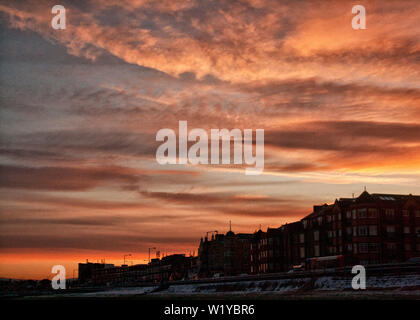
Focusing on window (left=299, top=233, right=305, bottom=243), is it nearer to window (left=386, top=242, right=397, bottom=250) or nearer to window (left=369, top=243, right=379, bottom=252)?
window (left=369, top=243, right=379, bottom=252)

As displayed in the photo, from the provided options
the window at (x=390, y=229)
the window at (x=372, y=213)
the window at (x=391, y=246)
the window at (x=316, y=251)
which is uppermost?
the window at (x=372, y=213)

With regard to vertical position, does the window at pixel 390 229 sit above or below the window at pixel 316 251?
above

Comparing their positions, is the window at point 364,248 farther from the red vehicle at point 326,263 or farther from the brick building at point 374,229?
the red vehicle at point 326,263

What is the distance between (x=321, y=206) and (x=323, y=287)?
80907 mm

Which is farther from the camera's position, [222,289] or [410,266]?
[222,289]

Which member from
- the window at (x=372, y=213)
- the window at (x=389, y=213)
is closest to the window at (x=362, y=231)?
the window at (x=372, y=213)

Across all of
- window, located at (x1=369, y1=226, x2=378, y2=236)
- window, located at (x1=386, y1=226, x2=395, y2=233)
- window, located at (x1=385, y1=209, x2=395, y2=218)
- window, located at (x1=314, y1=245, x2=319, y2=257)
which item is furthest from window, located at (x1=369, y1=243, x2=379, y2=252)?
window, located at (x1=314, y1=245, x2=319, y2=257)

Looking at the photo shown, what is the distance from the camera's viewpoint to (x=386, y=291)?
3880 inches

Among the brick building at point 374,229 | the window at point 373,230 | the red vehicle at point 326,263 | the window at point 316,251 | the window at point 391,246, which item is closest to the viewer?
the red vehicle at point 326,263

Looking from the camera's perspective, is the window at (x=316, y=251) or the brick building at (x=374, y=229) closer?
the brick building at (x=374, y=229)

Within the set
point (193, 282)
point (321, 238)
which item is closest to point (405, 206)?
point (321, 238)

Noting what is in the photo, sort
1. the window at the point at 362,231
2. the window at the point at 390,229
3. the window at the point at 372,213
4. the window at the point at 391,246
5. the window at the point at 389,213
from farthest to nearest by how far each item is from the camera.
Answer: the window at the point at 389,213, the window at the point at 390,229, the window at the point at 372,213, the window at the point at 391,246, the window at the point at 362,231
